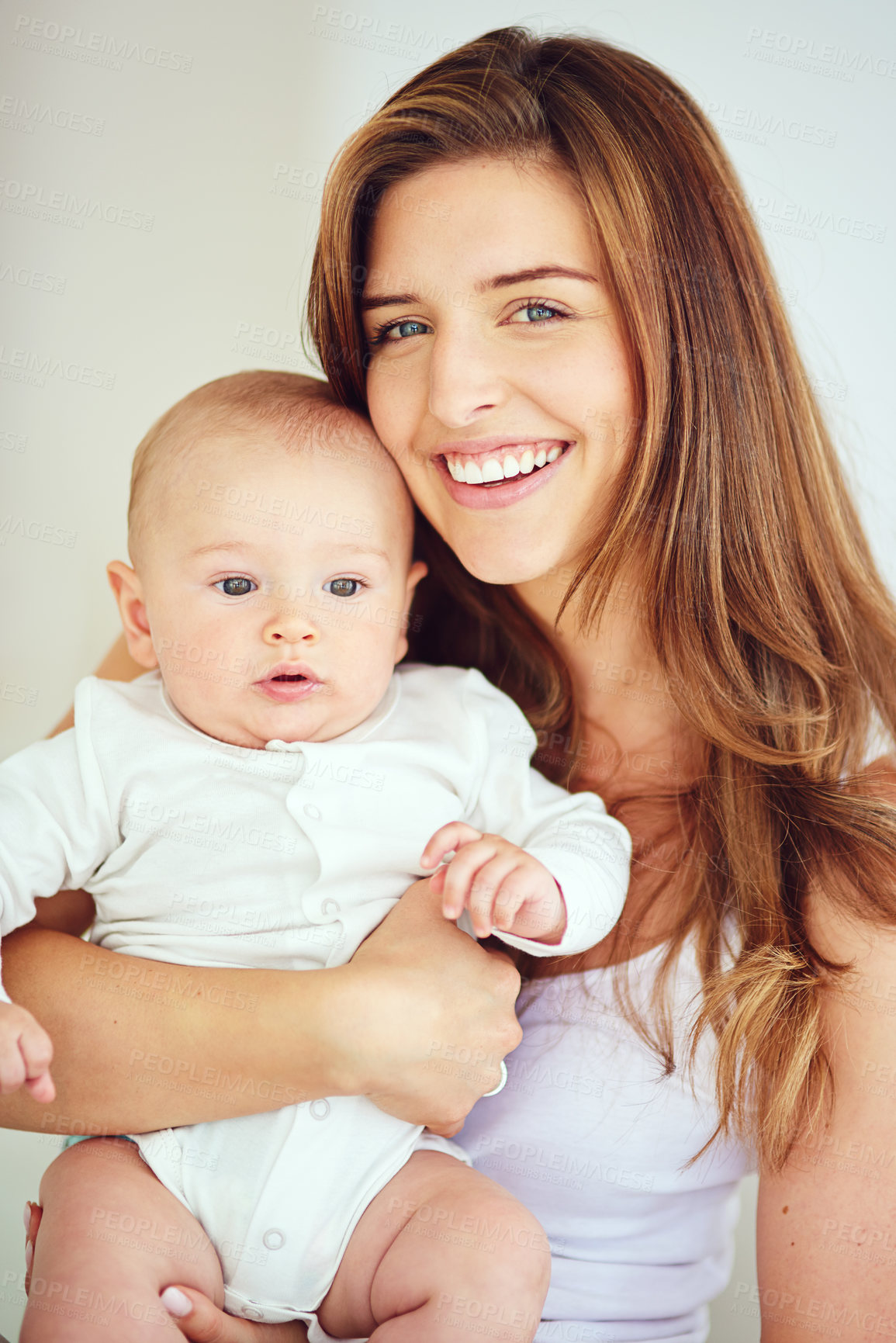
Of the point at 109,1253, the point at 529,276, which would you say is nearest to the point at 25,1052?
the point at 109,1253

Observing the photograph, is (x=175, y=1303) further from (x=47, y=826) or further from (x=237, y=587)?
(x=237, y=587)

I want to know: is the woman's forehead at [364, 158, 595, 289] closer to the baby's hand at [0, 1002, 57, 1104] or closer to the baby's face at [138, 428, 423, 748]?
the baby's face at [138, 428, 423, 748]

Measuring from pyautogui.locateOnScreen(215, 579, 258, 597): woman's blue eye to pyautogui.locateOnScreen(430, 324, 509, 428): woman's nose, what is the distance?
1.13 feet

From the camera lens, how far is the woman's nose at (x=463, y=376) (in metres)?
1.37

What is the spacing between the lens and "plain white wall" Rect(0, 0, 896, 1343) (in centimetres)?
199

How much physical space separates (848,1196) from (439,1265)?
49 centimetres

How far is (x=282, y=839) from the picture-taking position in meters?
1.30

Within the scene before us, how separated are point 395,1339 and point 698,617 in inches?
38.7

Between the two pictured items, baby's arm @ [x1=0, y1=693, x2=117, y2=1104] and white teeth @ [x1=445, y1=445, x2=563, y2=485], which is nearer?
baby's arm @ [x1=0, y1=693, x2=117, y2=1104]

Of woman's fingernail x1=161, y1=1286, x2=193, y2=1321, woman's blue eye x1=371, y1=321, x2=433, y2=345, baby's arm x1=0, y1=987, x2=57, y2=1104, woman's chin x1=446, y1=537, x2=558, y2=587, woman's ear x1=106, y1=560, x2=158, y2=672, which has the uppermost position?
woman's blue eye x1=371, y1=321, x2=433, y2=345

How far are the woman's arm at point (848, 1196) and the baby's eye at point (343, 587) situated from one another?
80cm

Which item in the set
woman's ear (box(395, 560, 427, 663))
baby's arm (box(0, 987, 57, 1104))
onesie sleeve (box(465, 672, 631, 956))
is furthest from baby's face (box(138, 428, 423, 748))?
baby's arm (box(0, 987, 57, 1104))

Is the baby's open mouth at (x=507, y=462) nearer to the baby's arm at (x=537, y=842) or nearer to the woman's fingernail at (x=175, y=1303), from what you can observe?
the baby's arm at (x=537, y=842)

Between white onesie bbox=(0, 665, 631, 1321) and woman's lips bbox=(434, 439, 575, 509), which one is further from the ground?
woman's lips bbox=(434, 439, 575, 509)
